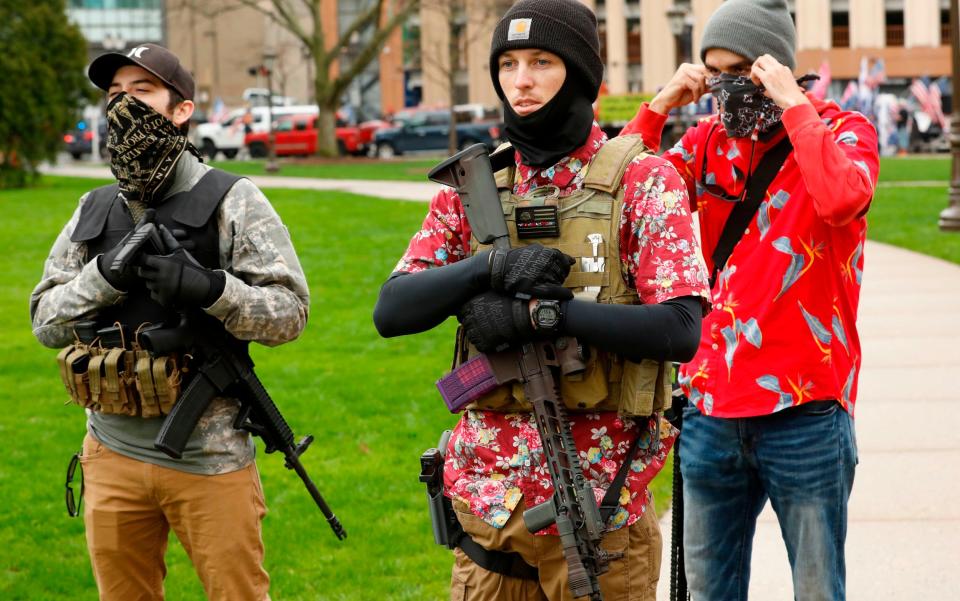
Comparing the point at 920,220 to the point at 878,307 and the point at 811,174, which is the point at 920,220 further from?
the point at 811,174

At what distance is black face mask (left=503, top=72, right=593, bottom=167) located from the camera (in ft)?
9.45

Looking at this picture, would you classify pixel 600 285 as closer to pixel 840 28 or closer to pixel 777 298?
pixel 777 298

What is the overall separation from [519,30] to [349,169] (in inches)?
1435

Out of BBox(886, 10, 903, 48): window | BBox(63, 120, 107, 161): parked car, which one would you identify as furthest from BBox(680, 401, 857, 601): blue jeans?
BBox(886, 10, 903, 48): window

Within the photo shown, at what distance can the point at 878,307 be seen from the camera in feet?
37.5

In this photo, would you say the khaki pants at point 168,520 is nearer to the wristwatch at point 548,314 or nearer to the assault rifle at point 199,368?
the assault rifle at point 199,368

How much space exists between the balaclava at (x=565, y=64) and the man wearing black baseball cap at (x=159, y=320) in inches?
43.5

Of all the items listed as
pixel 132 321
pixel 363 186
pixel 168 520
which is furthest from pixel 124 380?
pixel 363 186

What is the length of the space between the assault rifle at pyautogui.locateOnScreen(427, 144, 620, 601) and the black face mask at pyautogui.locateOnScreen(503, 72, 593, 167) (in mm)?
111

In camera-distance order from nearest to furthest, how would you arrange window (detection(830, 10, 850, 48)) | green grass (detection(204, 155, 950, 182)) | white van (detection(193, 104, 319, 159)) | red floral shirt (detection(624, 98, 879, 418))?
red floral shirt (detection(624, 98, 879, 418)) < green grass (detection(204, 155, 950, 182)) < white van (detection(193, 104, 319, 159)) < window (detection(830, 10, 850, 48))

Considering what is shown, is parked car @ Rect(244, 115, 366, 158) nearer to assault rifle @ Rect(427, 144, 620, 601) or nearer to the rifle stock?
the rifle stock

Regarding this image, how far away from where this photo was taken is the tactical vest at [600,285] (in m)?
2.82

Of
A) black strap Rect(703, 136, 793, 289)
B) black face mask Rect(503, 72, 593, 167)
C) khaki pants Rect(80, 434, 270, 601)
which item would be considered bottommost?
khaki pants Rect(80, 434, 270, 601)

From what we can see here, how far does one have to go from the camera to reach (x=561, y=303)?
2.74 m
